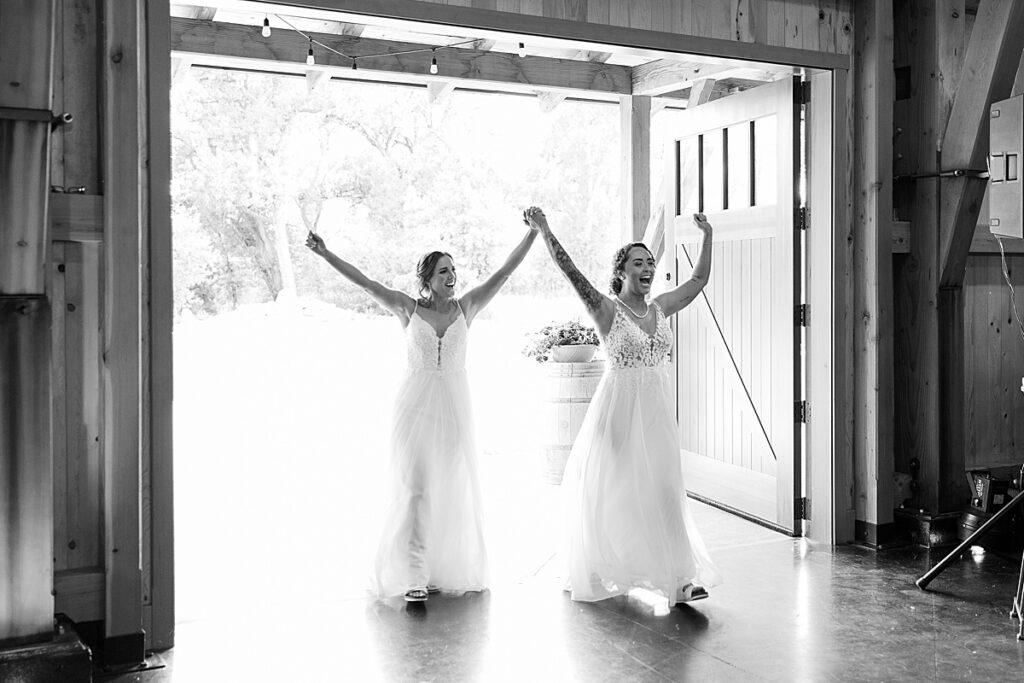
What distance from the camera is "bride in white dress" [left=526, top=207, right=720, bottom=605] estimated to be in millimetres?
4504

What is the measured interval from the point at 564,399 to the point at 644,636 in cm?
351

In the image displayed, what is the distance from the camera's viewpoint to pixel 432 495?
4.69 m

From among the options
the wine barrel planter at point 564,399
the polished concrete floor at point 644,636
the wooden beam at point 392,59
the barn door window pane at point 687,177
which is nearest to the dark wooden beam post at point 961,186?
the polished concrete floor at point 644,636

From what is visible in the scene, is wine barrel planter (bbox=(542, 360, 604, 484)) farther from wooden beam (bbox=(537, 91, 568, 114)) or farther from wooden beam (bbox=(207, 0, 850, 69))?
wooden beam (bbox=(207, 0, 850, 69))

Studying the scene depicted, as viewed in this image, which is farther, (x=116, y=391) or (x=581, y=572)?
(x=581, y=572)

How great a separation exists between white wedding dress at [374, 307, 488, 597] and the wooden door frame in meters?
1.05

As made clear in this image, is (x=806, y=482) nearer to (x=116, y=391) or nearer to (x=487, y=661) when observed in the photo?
(x=487, y=661)

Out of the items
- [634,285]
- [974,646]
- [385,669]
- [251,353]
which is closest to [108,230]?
[385,669]

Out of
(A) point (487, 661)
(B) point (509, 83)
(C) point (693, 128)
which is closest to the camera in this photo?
(A) point (487, 661)

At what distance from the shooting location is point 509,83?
7.34 meters

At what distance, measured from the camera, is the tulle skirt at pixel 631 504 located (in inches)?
177

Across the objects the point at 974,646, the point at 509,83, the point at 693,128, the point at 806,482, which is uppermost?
the point at 509,83

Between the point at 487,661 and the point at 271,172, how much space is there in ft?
38.4

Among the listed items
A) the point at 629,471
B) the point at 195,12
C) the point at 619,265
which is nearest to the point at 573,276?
the point at 619,265
